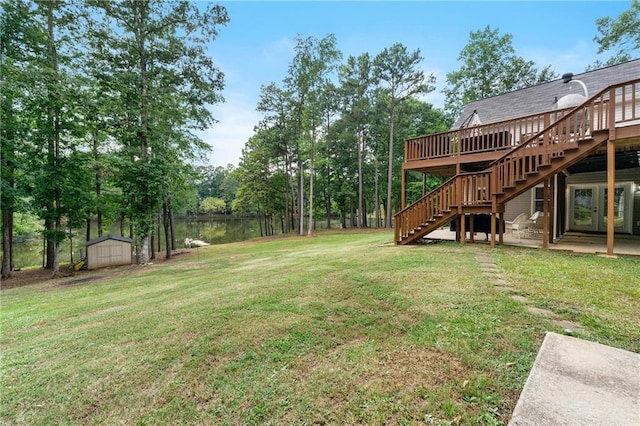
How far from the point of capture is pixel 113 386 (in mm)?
2562

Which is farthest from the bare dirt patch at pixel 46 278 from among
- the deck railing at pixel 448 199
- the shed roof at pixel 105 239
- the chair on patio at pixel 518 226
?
the chair on patio at pixel 518 226

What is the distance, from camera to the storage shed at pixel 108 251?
535 inches

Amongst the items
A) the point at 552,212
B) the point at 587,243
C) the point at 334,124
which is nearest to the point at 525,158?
the point at 552,212

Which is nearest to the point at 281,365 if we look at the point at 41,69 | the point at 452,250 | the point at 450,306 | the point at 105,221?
the point at 450,306

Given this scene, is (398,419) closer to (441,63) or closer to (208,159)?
(208,159)

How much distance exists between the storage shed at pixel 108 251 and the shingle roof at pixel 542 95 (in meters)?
18.4

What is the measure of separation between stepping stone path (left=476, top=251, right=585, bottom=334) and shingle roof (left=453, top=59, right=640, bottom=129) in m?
8.51

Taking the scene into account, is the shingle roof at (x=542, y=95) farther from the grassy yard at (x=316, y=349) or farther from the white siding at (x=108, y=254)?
the white siding at (x=108, y=254)

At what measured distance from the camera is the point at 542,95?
466 inches

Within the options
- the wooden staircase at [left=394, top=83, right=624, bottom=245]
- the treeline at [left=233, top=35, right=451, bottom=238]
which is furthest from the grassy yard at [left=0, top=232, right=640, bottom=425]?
the treeline at [left=233, top=35, right=451, bottom=238]

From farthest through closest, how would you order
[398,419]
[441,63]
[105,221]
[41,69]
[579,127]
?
[441,63]
[105,221]
[41,69]
[579,127]
[398,419]

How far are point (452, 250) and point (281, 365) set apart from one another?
6523 mm

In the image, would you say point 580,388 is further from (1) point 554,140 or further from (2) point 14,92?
(2) point 14,92

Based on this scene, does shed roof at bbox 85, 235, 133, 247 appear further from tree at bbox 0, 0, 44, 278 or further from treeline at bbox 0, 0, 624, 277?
tree at bbox 0, 0, 44, 278
